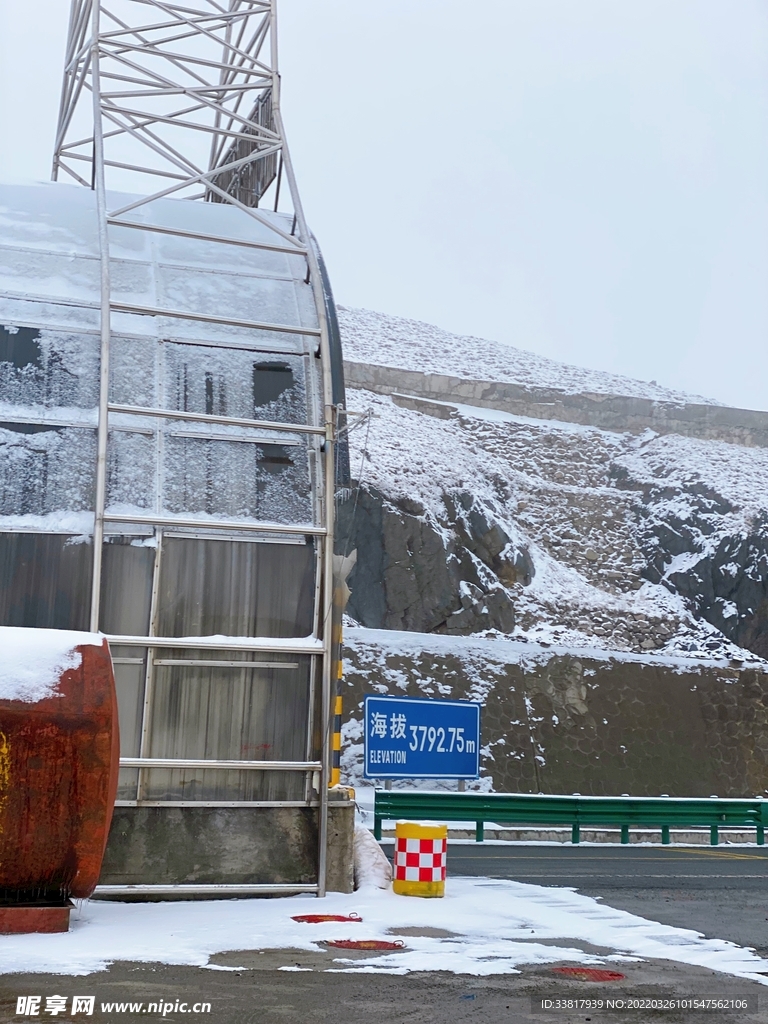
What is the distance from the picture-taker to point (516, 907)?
1034 centimetres

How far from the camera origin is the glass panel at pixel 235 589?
35.3 ft

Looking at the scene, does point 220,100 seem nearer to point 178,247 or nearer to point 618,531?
point 178,247

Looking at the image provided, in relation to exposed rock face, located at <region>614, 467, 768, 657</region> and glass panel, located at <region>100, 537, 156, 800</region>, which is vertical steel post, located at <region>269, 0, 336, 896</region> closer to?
glass panel, located at <region>100, 537, 156, 800</region>

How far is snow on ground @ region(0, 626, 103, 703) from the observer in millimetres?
7801

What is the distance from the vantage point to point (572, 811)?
69.8 feet

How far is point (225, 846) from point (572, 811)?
12201 millimetres

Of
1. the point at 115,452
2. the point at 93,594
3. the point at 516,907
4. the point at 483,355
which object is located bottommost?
the point at 516,907

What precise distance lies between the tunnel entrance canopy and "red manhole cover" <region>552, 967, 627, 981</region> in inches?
160

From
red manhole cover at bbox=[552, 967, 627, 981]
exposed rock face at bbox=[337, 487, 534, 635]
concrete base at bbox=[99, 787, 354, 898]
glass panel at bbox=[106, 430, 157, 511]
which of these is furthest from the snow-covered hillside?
red manhole cover at bbox=[552, 967, 627, 981]

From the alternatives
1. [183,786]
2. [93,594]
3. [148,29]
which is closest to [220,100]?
[148,29]

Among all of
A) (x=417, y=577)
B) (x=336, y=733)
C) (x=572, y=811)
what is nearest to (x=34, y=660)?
(x=336, y=733)

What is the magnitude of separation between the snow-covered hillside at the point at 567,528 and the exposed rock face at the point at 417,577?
60mm

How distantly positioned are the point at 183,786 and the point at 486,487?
1605 inches

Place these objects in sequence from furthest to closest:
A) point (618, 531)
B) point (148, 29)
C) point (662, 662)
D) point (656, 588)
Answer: point (618, 531), point (656, 588), point (662, 662), point (148, 29)
